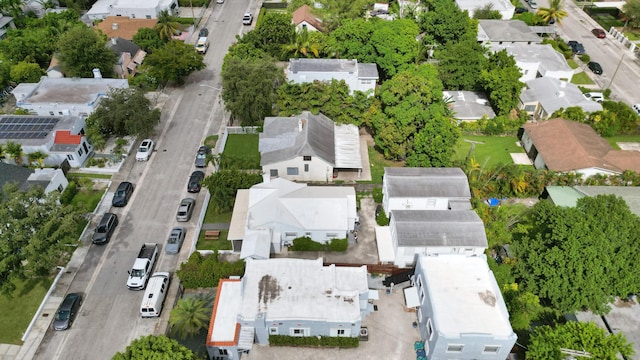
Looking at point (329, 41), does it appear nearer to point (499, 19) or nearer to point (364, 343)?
point (499, 19)

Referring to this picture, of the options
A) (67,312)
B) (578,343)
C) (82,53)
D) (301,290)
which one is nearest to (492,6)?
(578,343)

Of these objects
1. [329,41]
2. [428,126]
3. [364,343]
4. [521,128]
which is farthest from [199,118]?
[521,128]

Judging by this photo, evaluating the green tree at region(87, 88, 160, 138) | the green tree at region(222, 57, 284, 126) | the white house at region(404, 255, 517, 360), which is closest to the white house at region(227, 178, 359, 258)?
the white house at region(404, 255, 517, 360)

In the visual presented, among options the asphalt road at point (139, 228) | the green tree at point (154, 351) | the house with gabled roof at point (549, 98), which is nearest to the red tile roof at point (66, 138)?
the asphalt road at point (139, 228)

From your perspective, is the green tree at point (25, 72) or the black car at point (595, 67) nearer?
the green tree at point (25, 72)

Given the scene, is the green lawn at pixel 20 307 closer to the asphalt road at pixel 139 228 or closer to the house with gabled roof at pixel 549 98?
the asphalt road at pixel 139 228

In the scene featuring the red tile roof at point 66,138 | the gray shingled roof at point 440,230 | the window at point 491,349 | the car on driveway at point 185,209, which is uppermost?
the gray shingled roof at point 440,230

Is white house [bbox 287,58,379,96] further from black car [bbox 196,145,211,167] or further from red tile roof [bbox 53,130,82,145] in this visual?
red tile roof [bbox 53,130,82,145]
